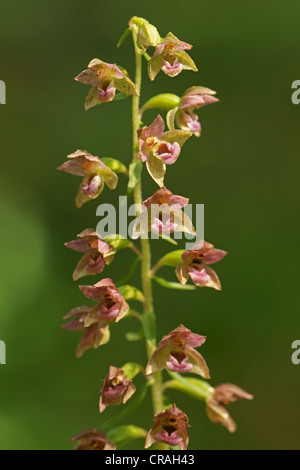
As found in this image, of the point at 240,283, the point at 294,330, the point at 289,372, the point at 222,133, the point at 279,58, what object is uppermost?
the point at 279,58

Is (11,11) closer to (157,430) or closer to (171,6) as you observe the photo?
(171,6)

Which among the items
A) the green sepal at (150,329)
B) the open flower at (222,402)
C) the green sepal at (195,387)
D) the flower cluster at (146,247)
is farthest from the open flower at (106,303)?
the open flower at (222,402)

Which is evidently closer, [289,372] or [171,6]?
[289,372]

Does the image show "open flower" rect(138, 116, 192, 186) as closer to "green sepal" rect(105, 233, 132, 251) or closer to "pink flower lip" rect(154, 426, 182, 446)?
"green sepal" rect(105, 233, 132, 251)

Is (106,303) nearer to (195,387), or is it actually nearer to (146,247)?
(146,247)

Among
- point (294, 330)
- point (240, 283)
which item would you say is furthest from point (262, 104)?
point (294, 330)

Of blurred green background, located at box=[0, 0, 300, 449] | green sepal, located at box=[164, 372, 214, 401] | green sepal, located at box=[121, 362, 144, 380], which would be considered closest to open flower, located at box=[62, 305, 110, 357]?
green sepal, located at box=[121, 362, 144, 380]

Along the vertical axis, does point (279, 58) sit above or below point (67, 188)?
above
